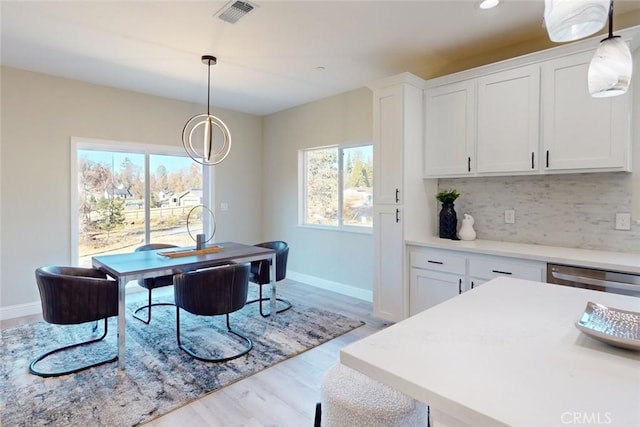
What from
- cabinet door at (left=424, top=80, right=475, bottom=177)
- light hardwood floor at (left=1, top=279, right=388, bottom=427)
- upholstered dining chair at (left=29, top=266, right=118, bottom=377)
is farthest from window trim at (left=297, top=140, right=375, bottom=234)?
upholstered dining chair at (left=29, top=266, right=118, bottom=377)

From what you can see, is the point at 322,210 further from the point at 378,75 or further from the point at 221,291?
the point at 221,291

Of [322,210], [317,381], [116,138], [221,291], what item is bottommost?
[317,381]

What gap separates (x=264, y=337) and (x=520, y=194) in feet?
8.72

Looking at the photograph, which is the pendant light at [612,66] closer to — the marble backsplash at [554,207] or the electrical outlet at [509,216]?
the marble backsplash at [554,207]

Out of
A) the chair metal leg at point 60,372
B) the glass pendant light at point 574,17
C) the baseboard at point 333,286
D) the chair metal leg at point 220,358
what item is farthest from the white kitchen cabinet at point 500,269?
the chair metal leg at point 60,372

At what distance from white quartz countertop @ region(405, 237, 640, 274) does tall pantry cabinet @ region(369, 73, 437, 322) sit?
0.24 m

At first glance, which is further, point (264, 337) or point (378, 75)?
point (378, 75)

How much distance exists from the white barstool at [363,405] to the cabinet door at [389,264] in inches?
76.2

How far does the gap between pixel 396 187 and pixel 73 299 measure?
2767mm

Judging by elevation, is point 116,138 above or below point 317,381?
above

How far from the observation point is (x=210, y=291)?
2.72 metres

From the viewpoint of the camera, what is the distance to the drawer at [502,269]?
2.47 meters

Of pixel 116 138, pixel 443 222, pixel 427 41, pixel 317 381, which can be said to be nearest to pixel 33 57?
pixel 116 138

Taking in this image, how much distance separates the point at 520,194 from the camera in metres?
3.04
